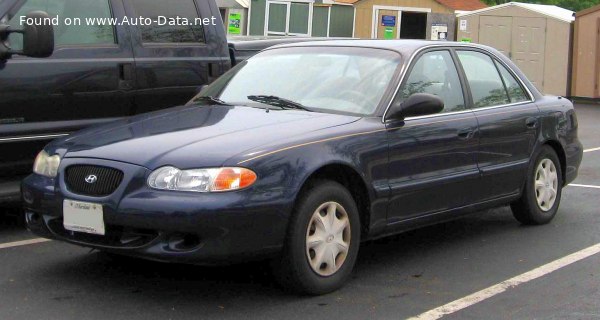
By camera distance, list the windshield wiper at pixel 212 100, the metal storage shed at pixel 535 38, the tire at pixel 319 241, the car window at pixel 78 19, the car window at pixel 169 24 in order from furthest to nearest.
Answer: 1. the metal storage shed at pixel 535 38
2. the car window at pixel 169 24
3. the car window at pixel 78 19
4. the windshield wiper at pixel 212 100
5. the tire at pixel 319 241

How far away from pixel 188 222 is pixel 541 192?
11.8 feet

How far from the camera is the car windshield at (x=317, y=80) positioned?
5.94 metres

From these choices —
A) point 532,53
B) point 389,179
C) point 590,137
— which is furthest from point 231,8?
point 389,179

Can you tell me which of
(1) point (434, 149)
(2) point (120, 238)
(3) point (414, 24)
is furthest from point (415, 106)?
(3) point (414, 24)

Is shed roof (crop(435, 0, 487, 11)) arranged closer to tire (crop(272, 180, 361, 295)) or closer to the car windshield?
the car windshield

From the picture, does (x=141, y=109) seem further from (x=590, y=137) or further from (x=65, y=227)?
(x=590, y=137)

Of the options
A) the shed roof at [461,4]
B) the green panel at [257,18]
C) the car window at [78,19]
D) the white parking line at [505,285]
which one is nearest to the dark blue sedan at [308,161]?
the white parking line at [505,285]

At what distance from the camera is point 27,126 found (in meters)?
6.62

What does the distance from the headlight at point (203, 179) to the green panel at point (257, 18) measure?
25.3m

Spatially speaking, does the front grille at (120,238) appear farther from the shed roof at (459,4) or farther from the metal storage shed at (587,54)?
the shed roof at (459,4)

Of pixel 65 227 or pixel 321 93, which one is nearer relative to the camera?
pixel 65 227

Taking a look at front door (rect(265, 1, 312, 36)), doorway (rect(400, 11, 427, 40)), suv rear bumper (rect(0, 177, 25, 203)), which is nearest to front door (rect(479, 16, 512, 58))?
doorway (rect(400, 11, 427, 40))

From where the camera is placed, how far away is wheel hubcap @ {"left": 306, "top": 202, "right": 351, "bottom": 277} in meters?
5.18

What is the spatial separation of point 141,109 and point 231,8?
75.6 feet
